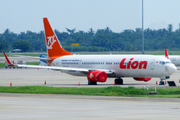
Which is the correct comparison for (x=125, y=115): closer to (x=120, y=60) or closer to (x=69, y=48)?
(x=120, y=60)

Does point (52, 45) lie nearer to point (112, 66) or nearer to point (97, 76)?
point (112, 66)

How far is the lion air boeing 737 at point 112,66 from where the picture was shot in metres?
43.9

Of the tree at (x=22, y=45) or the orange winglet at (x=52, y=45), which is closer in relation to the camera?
the orange winglet at (x=52, y=45)

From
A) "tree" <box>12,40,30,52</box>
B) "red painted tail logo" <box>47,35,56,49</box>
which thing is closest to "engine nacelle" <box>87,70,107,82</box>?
"red painted tail logo" <box>47,35,56,49</box>

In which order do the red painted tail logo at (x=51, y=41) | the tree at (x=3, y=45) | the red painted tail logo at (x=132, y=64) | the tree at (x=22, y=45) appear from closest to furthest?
the red painted tail logo at (x=132, y=64)
the red painted tail logo at (x=51, y=41)
the tree at (x=3, y=45)
the tree at (x=22, y=45)

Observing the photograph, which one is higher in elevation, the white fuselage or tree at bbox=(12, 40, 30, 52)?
tree at bbox=(12, 40, 30, 52)

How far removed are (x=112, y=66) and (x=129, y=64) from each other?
7.92 feet

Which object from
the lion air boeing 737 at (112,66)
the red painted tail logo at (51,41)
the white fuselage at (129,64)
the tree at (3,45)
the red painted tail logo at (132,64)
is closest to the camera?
the white fuselage at (129,64)

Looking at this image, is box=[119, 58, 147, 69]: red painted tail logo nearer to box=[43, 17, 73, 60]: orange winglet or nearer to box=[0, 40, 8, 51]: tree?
box=[43, 17, 73, 60]: orange winglet

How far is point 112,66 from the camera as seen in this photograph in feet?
154

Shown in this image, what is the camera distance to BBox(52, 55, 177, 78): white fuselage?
1720 inches

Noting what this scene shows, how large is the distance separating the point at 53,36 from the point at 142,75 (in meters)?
15.1

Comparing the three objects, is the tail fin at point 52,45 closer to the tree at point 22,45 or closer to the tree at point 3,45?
the tree at point 3,45

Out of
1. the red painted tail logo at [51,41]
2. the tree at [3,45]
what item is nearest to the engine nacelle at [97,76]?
the red painted tail logo at [51,41]
